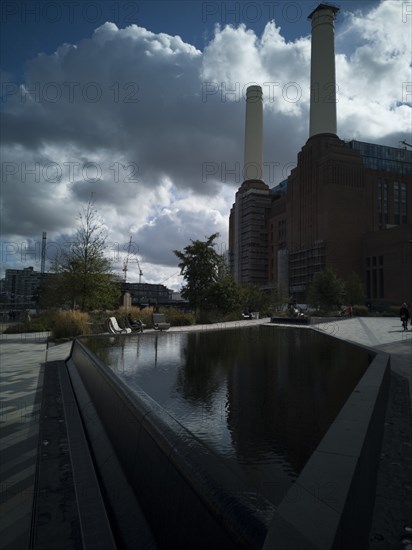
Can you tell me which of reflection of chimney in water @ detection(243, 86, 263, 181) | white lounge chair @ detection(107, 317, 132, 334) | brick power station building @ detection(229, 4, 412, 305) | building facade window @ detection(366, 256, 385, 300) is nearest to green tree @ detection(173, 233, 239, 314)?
white lounge chair @ detection(107, 317, 132, 334)

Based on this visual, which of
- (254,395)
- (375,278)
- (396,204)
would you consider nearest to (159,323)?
(254,395)

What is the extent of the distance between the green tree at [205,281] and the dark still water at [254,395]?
696 inches

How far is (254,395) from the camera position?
226 inches

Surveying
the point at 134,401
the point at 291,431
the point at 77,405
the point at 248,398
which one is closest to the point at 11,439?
the point at 77,405

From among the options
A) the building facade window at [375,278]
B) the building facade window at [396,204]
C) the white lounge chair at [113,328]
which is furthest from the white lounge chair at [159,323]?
the building facade window at [396,204]

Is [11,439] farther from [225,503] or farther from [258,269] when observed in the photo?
[258,269]

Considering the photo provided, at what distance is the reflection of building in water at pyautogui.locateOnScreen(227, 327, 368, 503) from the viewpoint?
3.35 m

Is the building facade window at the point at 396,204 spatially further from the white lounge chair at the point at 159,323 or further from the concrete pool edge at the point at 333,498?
the concrete pool edge at the point at 333,498

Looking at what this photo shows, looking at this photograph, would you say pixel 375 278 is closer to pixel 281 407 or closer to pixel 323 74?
pixel 323 74

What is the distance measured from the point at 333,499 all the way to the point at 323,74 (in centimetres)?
12010

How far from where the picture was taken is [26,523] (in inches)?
126

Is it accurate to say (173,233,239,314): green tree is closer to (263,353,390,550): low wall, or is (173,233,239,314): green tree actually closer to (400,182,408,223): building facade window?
(263,353,390,550): low wall

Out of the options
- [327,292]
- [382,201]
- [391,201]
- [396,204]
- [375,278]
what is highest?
[391,201]

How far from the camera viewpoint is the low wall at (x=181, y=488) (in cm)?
213
